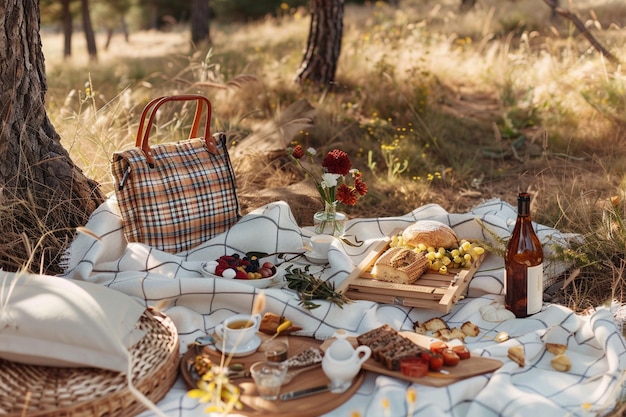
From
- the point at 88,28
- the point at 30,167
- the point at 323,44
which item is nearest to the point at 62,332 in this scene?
the point at 30,167

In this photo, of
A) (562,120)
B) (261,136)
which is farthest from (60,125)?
(562,120)

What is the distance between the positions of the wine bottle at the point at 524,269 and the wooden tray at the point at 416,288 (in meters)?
0.23

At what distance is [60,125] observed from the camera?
4941 millimetres

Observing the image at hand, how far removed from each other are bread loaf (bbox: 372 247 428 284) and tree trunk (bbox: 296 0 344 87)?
416 centimetres

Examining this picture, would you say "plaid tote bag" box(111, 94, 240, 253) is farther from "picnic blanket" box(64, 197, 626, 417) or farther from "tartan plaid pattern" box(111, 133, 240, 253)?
Answer: "picnic blanket" box(64, 197, 626, 417)

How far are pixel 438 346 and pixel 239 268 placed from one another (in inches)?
42.7

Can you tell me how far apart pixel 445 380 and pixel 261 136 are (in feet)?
10.8

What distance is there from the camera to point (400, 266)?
344 centimetres

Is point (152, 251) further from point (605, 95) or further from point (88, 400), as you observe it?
point (605, 95)

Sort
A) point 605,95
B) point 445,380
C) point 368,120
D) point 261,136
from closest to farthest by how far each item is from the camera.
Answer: point 445,380, point 261,136, point 605,95, point 368,120

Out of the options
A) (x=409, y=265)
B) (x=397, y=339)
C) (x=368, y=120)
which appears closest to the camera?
(x=397, y=339)

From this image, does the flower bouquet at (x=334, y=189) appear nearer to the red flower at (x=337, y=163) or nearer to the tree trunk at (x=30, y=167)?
the red flower at (x=337, y=163)

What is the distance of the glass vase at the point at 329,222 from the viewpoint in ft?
13.1

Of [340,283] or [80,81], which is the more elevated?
[340,283]
